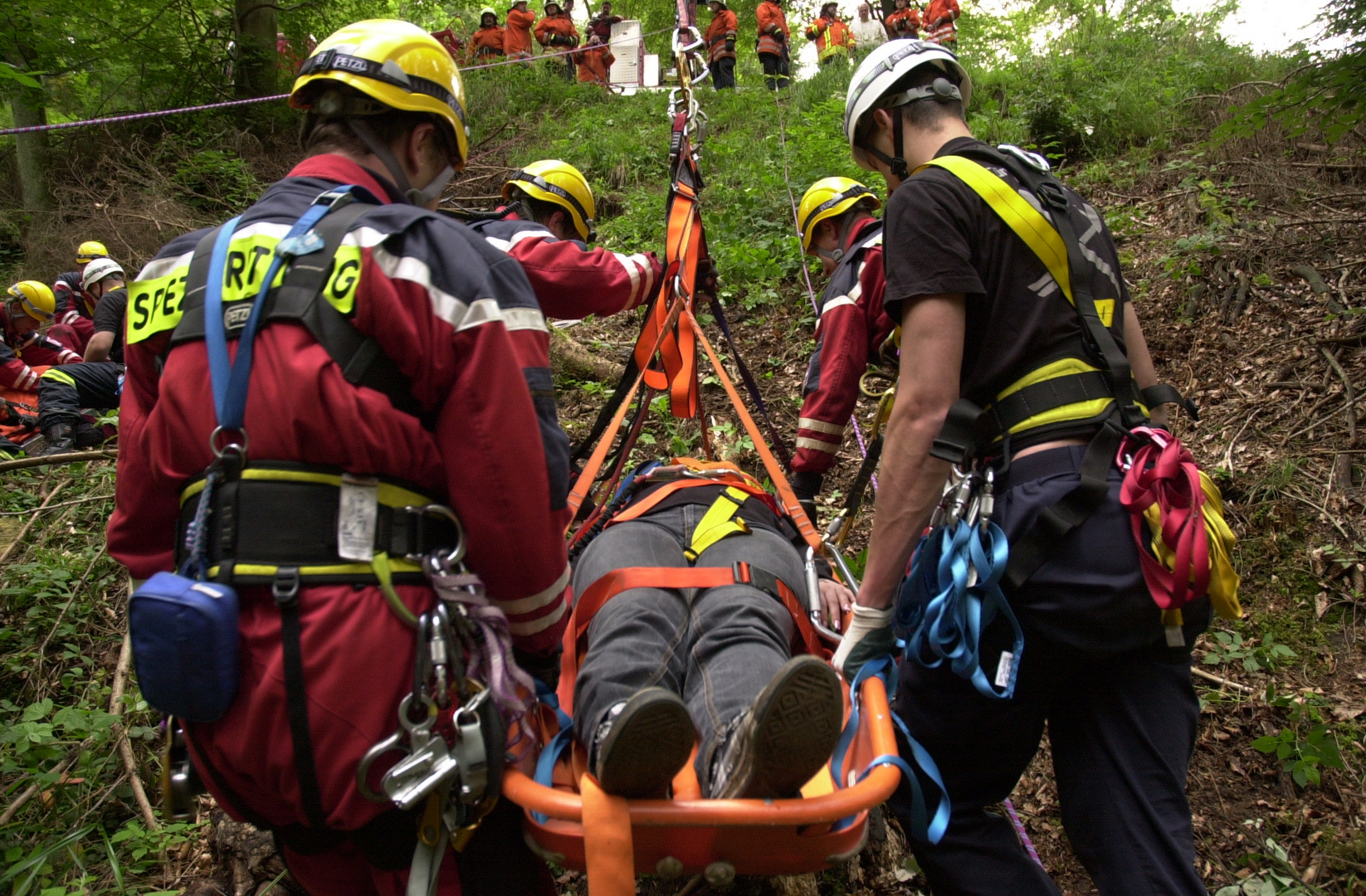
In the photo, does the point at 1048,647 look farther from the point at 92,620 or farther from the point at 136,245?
the point at 136,245

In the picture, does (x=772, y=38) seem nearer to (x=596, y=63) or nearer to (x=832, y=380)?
(x=596, y=63)

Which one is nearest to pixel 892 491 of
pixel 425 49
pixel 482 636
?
pixel 482 636

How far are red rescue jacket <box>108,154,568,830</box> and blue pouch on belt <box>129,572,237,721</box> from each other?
0.04 meters

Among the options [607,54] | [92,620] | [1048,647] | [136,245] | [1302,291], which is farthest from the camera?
[607,54]

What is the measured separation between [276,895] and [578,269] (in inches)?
96.7

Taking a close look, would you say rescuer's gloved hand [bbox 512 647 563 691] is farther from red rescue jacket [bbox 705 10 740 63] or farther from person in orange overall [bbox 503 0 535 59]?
person in orange overall [bbox 503 0 535 59]

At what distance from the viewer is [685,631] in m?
2.30

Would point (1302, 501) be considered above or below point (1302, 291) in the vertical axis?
below

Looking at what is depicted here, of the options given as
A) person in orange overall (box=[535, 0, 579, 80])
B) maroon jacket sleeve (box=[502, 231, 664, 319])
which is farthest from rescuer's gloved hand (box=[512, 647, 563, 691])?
person in orange overall (box=[535, 0, 579, 80])

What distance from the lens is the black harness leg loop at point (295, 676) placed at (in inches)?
51.3

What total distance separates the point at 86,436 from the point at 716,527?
21.9ft

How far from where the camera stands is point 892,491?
6.08ft

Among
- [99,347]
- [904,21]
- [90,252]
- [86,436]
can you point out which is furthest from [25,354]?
[904,21]

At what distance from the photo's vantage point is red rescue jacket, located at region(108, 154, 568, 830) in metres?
1.33
